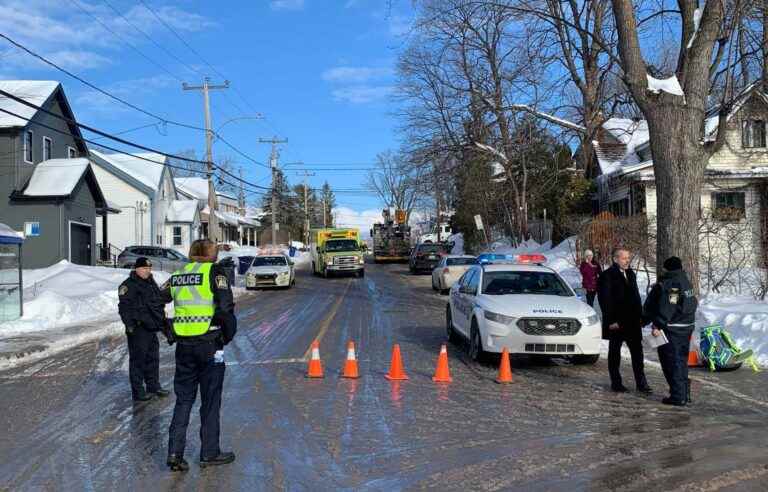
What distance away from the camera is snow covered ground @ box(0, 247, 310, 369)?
1283cm

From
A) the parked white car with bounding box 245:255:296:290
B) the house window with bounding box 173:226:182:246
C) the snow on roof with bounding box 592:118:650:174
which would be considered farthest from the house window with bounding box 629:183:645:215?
the house window with bounding box 173:226:182:246

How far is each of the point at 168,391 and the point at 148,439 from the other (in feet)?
7.15

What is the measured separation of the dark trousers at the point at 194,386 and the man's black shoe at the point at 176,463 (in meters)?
0.03

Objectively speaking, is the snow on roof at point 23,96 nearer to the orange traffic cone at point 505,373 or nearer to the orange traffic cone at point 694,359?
the orange traffic cone at point 505,373

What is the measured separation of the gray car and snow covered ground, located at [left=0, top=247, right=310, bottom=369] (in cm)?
939

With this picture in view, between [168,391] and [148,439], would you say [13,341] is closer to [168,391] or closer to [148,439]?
[168,391]

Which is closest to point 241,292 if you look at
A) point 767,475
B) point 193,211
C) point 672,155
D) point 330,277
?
point 330,277

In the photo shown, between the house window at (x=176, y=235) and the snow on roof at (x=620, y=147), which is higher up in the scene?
the snow on roof at (x=620, y=147)

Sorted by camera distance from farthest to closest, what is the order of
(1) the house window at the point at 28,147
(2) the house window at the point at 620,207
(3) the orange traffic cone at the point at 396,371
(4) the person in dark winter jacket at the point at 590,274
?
(2) the house window at the point at 620,207, (1) the house window at the point at 28,147, (4) the person in dark winter jacket at the point at 590,274, (3) the orange traffic cone at the point at 396,371

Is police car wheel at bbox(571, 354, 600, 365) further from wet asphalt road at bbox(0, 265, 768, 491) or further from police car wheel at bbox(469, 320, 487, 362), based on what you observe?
police car wheel at bbox(469, 320, 487, 362)

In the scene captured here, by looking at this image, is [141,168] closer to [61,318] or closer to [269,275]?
[269,275]

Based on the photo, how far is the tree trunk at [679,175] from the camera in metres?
12.4

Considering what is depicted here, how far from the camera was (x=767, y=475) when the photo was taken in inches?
212

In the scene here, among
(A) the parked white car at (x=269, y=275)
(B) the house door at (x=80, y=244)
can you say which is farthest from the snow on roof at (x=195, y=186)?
A: (A) the parked white car at (x=269, y=275)
